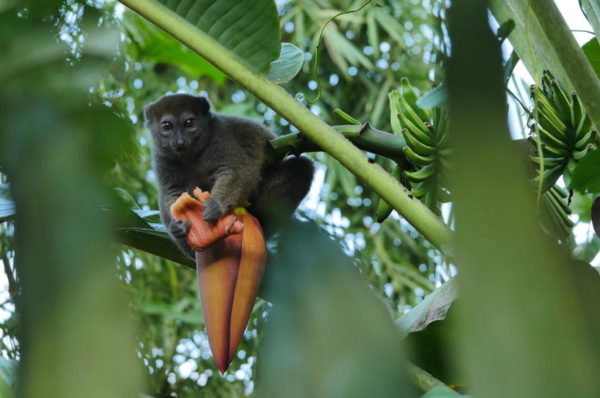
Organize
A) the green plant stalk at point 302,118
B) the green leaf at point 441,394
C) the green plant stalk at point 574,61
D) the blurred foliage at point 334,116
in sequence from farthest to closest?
1. the blurred foliage at point 334,116
2. the green plant stalk at point 302,118
3. the green plant stalk at point 574,61
4. the green leaf at point 441,394

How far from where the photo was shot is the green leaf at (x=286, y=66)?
4.12 feet

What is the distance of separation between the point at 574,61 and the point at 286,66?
0.63 meters

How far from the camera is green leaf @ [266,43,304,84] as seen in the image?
126 centimetres

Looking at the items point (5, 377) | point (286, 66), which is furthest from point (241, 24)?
point (5, 377)

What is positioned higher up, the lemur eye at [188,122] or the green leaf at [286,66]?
the lemur eye at [188,122]

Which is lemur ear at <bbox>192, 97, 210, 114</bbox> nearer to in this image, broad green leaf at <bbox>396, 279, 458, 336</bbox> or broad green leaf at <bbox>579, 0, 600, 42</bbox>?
broad green leaf at <bbox>396, 279, 458, 336</bbox>

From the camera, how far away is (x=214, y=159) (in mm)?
1853

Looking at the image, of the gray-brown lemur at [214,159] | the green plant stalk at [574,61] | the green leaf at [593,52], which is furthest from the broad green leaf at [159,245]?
the green leaf at [593,52]

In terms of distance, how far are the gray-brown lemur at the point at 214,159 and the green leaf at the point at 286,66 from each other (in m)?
0.29

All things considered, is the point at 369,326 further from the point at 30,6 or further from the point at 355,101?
the point at 355,101

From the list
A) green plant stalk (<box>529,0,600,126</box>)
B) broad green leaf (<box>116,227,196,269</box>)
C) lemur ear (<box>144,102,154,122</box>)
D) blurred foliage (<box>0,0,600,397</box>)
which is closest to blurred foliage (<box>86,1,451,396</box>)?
blurred foliage (<box>0,0,600,397</box>)

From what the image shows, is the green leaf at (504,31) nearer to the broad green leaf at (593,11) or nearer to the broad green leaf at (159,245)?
the broad green leaf at (593,11)

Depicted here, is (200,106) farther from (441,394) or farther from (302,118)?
(441,394)

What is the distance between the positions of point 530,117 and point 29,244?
3.57 ft
